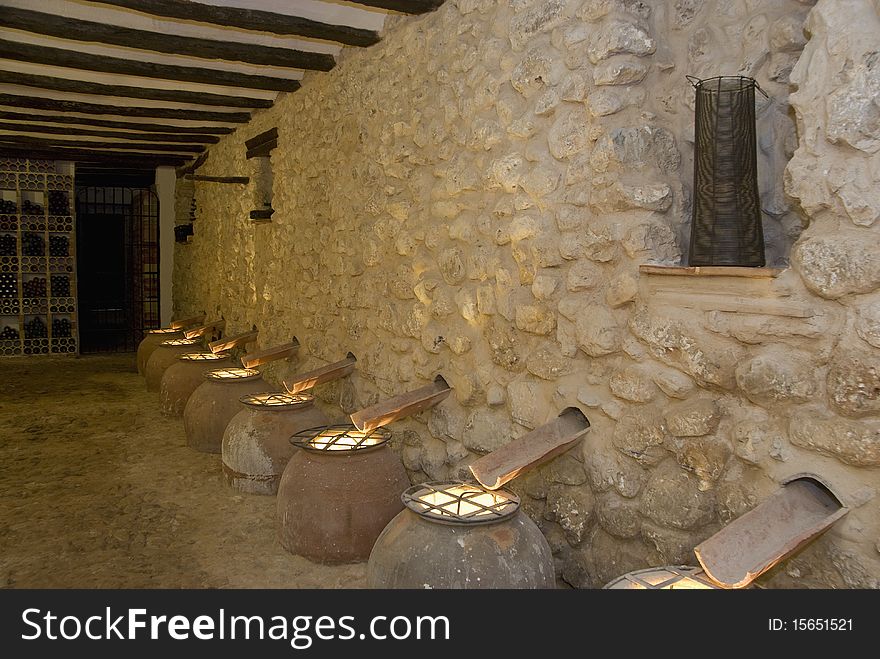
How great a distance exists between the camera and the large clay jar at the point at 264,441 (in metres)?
3.83

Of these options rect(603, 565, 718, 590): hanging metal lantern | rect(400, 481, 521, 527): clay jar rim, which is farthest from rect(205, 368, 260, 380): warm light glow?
rect(603, 565, 718, 590): hanging metal lantern

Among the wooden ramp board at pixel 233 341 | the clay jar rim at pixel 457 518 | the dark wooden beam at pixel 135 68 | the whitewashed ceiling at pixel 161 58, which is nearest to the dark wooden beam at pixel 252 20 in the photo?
the whitewashed ceiling at pixel 161 58

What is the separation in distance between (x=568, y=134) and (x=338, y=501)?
1.75 metres

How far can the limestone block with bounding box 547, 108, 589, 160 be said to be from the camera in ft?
8.47

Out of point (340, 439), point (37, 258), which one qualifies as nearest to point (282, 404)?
point (340, 439)

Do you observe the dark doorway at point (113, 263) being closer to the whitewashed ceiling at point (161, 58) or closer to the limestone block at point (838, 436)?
the whitewashed ceiling at point (161, 58)

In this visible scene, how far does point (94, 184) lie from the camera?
36.3ft

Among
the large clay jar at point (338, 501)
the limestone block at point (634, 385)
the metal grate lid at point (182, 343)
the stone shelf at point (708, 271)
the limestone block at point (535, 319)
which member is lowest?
the large clay jar at point (338, 501)

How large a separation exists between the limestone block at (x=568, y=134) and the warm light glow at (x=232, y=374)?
2.74m

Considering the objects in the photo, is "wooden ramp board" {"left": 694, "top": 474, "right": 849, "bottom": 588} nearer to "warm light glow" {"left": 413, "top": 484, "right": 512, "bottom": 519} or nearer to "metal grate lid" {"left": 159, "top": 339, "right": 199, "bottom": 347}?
"warm light glow" {"left": 413, "top": 484, "right": 512, "bottom": 519}

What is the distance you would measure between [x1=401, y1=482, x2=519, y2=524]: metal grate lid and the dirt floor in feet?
1.88

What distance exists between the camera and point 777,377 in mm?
1963

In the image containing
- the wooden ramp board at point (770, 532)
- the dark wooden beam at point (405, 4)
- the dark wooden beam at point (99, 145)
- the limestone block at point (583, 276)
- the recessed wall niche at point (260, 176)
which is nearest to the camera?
the wooden ramp board at point (770, 532)
